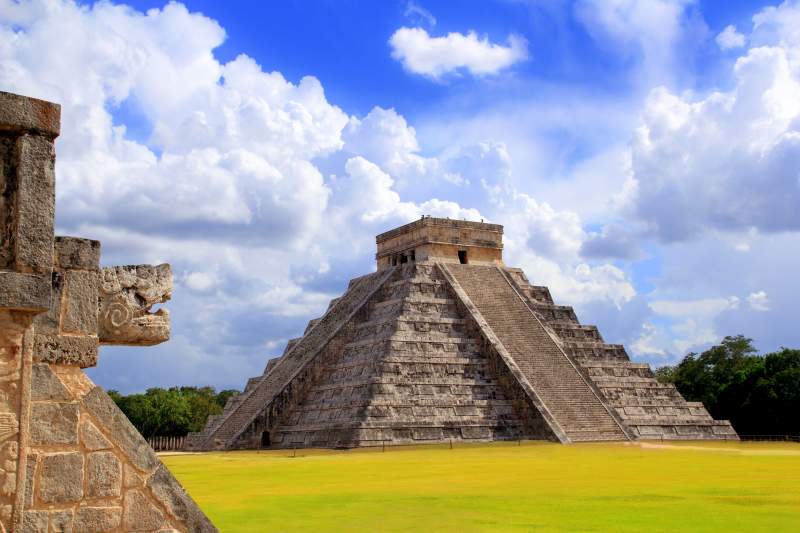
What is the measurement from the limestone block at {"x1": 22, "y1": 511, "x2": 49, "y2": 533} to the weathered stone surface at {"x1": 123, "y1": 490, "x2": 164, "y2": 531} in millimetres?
446

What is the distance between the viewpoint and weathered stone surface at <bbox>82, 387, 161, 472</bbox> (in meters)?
5.03

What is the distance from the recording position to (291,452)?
2883 cm

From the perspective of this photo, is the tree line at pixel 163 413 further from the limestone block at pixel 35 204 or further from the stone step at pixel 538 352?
the limestone block at pixel 35 204

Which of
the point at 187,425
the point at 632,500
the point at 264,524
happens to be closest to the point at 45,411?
the point at 264,524

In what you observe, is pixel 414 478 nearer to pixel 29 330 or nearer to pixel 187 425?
pixel 29 330

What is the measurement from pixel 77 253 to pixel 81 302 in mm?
267

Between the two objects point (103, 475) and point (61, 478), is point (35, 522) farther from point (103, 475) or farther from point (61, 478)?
point (103, 475)

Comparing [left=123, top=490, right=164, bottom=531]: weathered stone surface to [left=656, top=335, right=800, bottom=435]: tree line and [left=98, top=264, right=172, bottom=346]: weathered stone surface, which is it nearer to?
[left=98, top=264, right=172, bottom=346]: weathered stone surface

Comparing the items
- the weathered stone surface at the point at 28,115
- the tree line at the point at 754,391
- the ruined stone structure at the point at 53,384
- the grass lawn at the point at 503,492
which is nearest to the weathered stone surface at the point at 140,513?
the ruined stone structure at the point at 53,384

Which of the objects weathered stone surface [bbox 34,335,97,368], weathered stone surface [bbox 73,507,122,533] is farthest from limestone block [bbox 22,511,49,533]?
weathered stone surface [bbox 34,335,97,368]

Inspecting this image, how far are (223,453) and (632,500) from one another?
19.6 metres

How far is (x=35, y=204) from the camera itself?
187 inches

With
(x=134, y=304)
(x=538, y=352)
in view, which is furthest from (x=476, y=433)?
(x=134, y=304)

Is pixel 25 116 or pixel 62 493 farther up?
pixel 25 116
